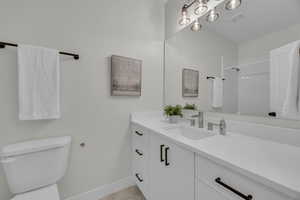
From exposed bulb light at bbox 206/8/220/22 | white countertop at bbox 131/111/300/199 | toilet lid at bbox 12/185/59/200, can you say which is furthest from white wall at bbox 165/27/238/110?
toilet lid at bbox 12/185/59/200

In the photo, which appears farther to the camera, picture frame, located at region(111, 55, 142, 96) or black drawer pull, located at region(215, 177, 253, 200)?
picture frame, located at region(111, 55, 142, 96)

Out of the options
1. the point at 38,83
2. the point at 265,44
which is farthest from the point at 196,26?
the point at 38,83

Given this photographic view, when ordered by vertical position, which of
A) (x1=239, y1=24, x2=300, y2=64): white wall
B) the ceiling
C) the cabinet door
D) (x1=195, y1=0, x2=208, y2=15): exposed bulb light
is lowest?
the cabinet door

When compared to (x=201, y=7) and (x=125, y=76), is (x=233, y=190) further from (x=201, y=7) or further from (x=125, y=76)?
(x=201, y=7)

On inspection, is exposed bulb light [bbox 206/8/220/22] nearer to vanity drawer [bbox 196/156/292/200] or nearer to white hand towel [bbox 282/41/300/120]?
white hand towel [bbox 282/41/300/120]

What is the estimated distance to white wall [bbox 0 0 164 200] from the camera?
1049mm

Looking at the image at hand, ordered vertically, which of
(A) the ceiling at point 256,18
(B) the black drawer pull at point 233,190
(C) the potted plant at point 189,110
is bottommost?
(B) the black drawer pull at point 233,190

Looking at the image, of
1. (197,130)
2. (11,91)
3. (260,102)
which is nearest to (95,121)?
(11,91)

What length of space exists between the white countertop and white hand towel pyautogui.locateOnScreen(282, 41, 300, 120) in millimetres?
227

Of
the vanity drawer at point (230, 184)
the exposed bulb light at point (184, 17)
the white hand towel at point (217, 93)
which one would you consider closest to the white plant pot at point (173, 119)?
the white hand towel at point (217, 93)

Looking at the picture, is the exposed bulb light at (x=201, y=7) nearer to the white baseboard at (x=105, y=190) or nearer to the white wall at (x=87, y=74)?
the white wall at (x=87, y=74)

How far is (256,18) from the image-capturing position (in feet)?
3.42

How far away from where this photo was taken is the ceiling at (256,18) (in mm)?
897

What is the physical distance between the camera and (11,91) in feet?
3.42
